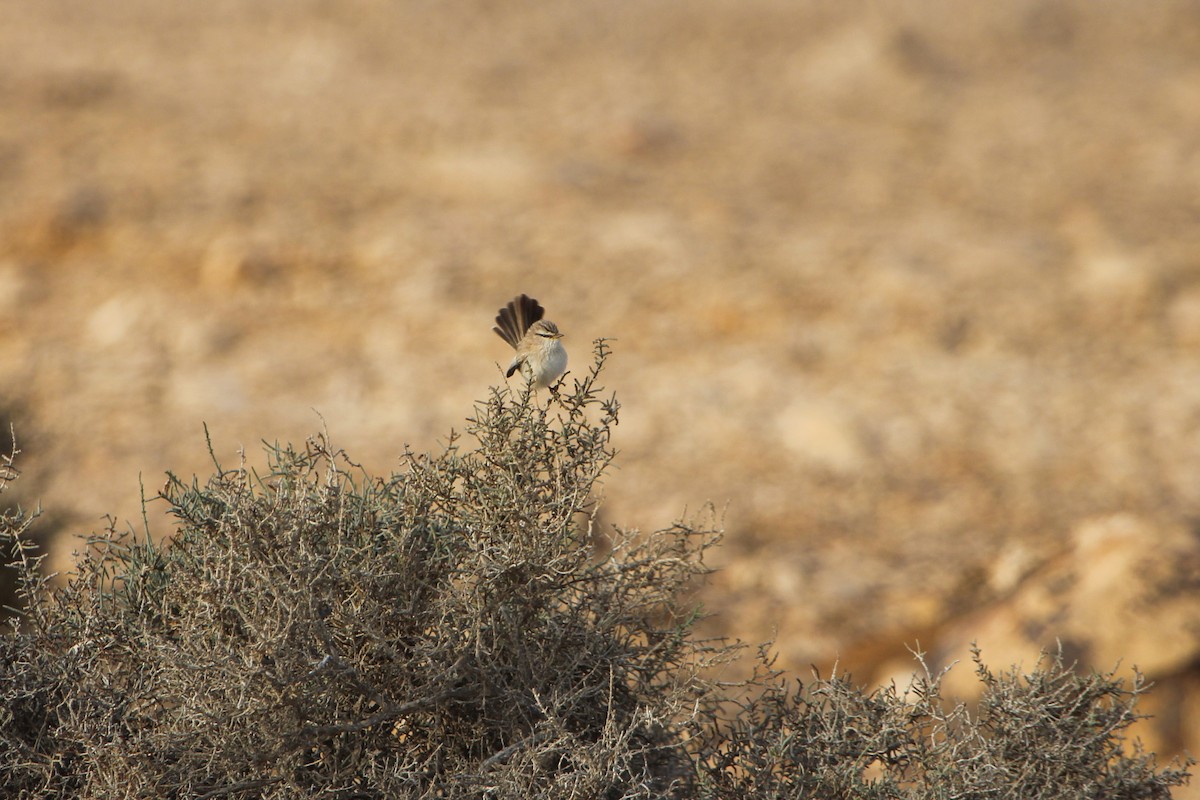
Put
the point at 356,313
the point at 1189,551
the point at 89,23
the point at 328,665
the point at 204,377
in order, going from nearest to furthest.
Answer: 1. the point at 328,665
2. the point at 1189,551
3. the point at 204,377
4. the point at 356,313
5. the point at 89,23

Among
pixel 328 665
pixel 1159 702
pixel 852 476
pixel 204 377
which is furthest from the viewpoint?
pixel 204 377

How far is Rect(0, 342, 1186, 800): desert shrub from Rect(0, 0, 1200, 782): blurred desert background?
335 centimetres

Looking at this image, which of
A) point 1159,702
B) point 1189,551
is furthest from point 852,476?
point 1159,702

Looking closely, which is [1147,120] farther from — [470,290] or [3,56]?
[3,56]

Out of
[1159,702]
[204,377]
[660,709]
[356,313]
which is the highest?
[356,313]

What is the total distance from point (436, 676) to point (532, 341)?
1.24 metres

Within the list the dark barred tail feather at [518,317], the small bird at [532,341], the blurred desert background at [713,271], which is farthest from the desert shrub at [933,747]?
the blurred desert background at [713,271]

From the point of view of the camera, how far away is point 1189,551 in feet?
25.2

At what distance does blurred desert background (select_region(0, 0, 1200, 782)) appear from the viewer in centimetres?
964

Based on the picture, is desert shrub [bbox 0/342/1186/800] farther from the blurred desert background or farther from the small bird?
the blurred desert background

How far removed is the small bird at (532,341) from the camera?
4031 mm

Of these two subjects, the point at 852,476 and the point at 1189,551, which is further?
the point at 852,476

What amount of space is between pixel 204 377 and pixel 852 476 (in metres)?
6.20

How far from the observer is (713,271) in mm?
13094
